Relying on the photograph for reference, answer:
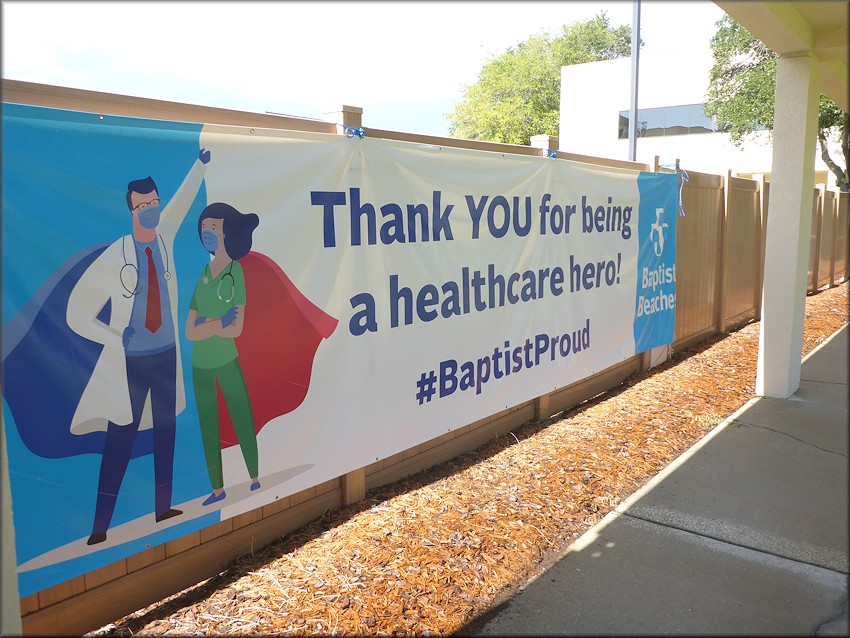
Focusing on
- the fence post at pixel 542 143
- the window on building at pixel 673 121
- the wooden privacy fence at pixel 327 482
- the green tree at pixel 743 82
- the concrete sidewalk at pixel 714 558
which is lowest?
the concrete sidewalk at pixel 714 558

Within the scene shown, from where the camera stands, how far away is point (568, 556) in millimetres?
3580

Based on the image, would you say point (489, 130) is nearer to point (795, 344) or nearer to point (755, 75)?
point (755, 75)

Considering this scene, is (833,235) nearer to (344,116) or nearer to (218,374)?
(344,116)

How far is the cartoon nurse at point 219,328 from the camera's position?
10.1ft

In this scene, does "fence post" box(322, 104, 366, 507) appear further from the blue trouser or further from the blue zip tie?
the blue zip tie

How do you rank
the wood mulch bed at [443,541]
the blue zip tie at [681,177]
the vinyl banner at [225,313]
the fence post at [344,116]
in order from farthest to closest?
the blue zip tie at [681,177] < the fence post at [344,116] < the wood mulch bed at [443,541] < the vinyl banner at [225,313]

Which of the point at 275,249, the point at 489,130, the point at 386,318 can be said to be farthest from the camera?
the point at 489,130

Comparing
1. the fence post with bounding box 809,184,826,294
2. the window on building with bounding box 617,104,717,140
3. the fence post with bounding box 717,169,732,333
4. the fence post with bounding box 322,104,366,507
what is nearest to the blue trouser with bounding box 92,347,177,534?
the fence post with bounding box 322,104,366,507

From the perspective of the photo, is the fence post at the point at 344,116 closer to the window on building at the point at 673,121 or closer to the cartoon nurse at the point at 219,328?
the cartoon nurse at the point at 219,328

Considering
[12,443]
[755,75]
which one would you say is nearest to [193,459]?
[12,443]

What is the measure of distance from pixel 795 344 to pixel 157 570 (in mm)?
6114

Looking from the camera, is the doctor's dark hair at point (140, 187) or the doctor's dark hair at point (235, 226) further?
the doctor's dark hair at point (235, 226)

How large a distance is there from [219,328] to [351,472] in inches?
51.3

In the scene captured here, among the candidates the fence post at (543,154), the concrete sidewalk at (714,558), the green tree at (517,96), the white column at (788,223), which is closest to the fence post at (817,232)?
the white column at (788,223)
